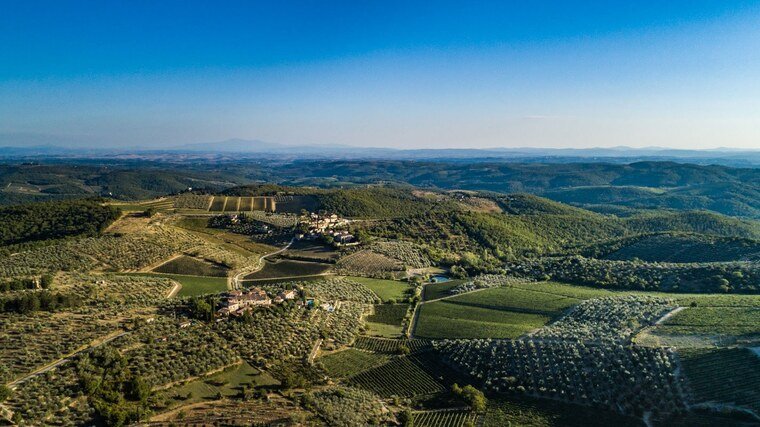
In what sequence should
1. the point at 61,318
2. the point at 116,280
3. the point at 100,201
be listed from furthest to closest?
the point at 100,201 < the point at 116,280 < the point at 61,318

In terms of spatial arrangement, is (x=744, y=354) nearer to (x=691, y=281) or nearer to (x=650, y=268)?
(x=691, y=281)

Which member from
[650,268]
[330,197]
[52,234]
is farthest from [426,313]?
[330,197]

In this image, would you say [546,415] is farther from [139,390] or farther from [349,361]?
[139,390]

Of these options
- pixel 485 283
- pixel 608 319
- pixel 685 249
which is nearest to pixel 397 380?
pixel 608 319

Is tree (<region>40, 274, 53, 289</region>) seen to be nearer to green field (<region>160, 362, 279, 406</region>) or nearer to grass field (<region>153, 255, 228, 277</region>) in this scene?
grass field (<region>153, 255, 228, 277</region>)

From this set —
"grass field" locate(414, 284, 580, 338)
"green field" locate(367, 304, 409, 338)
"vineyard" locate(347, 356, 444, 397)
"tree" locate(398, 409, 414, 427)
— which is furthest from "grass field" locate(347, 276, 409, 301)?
"tree" locate(398, 409, 414, 427)

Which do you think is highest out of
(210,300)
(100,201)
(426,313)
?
(100,201)
